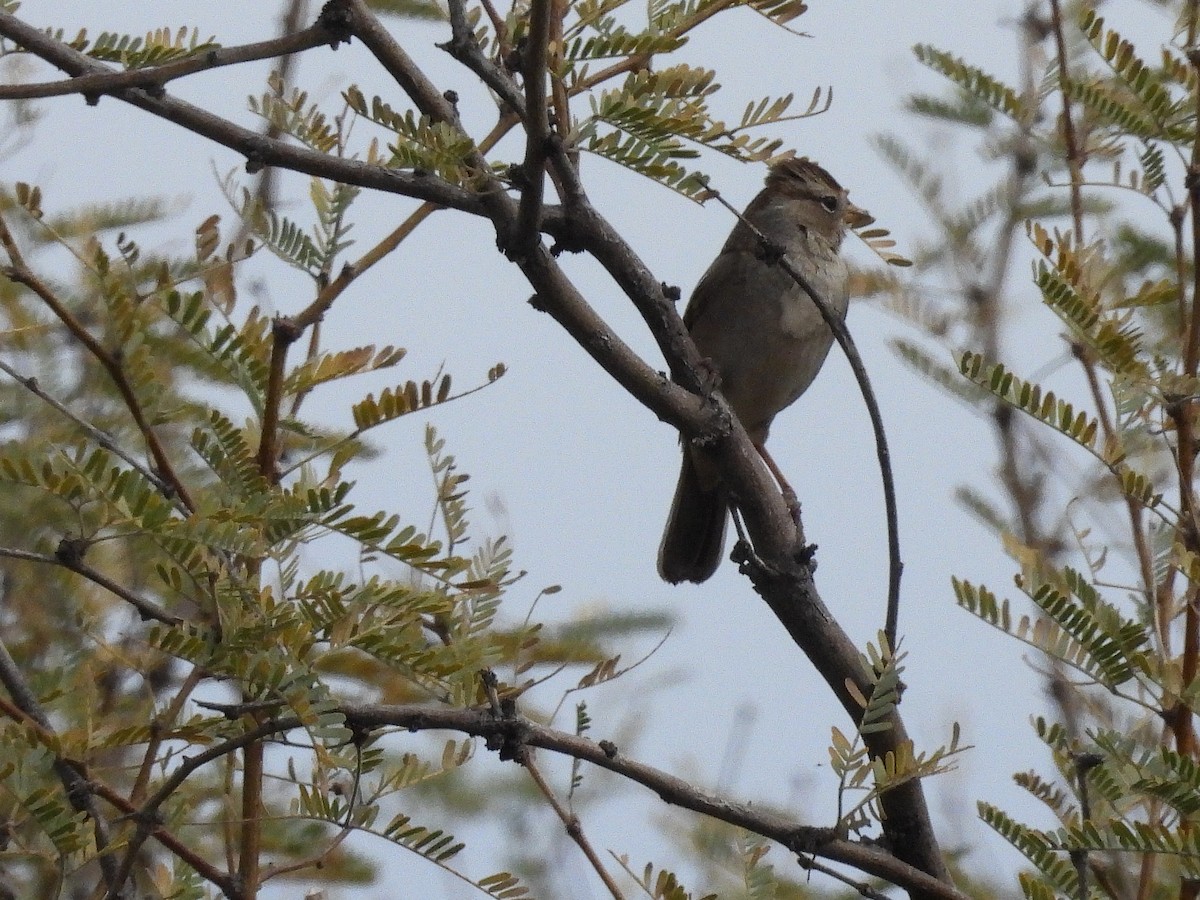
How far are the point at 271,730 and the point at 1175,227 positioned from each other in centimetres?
188

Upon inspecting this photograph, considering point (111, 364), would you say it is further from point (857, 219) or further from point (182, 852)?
point (857, 219)

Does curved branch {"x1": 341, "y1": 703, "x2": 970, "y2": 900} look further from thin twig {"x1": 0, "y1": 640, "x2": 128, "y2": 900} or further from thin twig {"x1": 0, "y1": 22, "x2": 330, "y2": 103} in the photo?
thin twig {"x1": 0, "y1": 22, "x2": 330, "y2": 103}

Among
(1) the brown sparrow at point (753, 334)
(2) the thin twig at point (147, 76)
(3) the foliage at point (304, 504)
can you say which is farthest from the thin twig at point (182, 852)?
(1) the brown sparrow at point (753, 334)

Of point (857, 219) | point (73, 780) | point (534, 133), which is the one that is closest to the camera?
point (534, 133)

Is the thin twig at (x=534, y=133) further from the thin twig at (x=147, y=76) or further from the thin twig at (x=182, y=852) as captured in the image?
the thin twig at (x=182, y=852)

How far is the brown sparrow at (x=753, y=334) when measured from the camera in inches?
193

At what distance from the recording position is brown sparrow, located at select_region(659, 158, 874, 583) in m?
4.91

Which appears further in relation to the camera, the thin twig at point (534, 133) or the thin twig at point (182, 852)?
the thin twig at point (182, 852)

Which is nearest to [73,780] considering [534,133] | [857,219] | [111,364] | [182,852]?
[182,852]

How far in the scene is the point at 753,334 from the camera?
16.2 feet

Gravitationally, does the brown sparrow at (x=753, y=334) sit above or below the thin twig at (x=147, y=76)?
above

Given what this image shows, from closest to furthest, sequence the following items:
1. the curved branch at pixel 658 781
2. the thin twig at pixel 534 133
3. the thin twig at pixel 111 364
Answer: the thin twig at pixel 534 133 → the curved branch at pixel 658 781 → the thin twig at pixel 111 364

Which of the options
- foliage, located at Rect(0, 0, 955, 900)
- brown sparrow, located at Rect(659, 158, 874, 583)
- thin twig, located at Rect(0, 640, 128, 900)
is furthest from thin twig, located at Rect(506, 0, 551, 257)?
brown sparrow, located at Rect(659, 158, 874, 583)

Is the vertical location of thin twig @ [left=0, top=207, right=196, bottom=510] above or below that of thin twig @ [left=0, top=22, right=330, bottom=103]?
below
